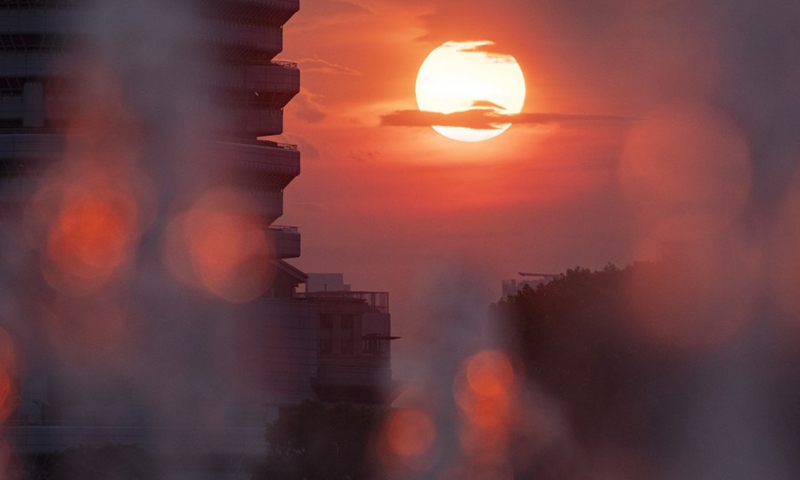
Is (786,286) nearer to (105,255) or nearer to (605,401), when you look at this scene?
(605,401)

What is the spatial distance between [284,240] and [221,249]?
5.95 metres

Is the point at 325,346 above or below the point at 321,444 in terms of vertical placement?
above

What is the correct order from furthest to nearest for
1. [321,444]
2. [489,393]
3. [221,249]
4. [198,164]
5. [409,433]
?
[221,249], [198,164], [321,444], [409,433], [489,393]

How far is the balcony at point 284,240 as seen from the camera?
6358 inches

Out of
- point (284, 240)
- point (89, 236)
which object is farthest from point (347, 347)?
point (89, 236)

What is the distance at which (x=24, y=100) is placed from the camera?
5846 inches

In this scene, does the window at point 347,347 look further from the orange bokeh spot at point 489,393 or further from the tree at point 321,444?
the tree at point 321,444

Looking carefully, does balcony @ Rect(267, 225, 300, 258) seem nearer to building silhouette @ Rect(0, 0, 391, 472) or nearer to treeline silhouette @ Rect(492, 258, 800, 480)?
building silhouette @ Rect(0, 0, 391, 472)

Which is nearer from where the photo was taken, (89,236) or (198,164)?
(198,164)

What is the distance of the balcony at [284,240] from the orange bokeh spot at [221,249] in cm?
100

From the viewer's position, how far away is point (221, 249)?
528 feet

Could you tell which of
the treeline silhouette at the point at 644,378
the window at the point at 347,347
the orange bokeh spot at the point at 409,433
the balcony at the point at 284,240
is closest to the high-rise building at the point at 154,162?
the balcony at the point at 284,240

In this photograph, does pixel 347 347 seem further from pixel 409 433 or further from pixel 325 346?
pixel 409 433

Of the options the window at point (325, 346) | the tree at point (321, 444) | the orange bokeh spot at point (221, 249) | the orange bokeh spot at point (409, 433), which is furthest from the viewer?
the window at point (325, 346)
